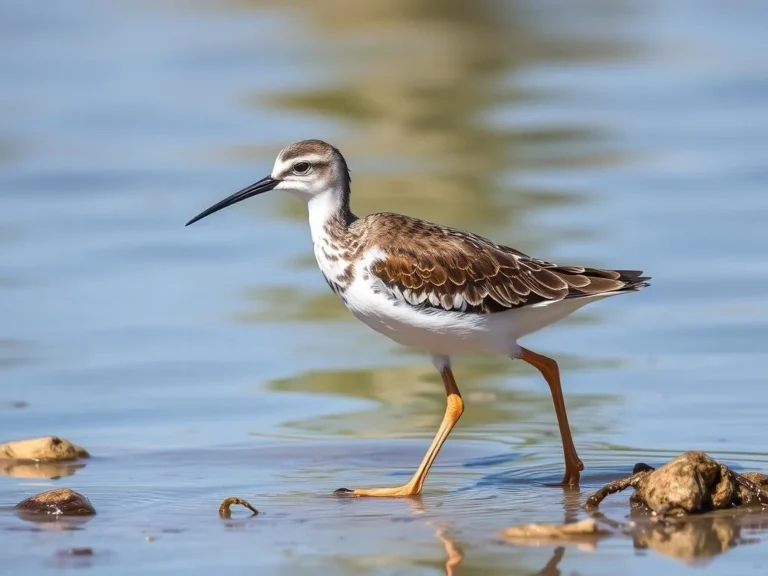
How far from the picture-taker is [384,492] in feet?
30.7

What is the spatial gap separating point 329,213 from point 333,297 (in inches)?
128

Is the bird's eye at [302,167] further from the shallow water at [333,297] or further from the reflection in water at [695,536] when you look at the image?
the reflection in water at [695,536]

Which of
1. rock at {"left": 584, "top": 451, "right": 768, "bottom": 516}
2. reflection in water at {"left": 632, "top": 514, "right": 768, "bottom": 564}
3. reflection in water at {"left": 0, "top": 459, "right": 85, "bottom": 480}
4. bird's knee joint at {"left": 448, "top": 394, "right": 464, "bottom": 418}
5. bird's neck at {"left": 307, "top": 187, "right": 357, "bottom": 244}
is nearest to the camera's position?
reflection in water at {"left": 632, "top": 514, "right": 768, "bottom": 564}

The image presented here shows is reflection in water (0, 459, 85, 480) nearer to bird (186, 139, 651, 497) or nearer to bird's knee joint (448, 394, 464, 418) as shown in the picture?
bird (186, 139, 651, 497)

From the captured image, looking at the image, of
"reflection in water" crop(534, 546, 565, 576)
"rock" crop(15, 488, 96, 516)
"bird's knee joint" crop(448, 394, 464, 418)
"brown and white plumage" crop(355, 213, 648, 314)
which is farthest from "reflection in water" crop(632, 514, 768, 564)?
"rock" crop(15, 488, 96, 516)

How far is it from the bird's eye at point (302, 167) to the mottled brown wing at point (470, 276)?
0.79m

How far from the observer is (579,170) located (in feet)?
56.6

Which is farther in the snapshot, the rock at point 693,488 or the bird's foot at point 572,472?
the bird's foot at point 572,472

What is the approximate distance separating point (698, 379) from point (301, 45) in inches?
529

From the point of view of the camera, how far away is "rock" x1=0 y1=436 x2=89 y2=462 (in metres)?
10.0

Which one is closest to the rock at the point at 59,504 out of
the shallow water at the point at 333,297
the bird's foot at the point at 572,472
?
the shallow water at the point at 333,297

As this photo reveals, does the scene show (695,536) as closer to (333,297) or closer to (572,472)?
(572,472)

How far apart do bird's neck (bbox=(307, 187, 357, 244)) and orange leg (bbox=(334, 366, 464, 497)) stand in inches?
46.7

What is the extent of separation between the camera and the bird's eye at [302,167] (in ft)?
35.1
